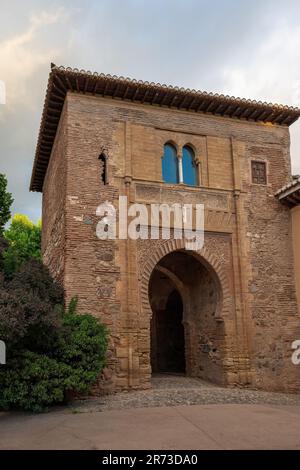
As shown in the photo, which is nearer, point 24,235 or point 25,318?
point 25,318

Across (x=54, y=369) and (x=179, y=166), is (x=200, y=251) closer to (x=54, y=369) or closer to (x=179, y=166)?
(x=179, y=166)

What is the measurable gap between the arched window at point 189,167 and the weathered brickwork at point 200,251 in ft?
0.74

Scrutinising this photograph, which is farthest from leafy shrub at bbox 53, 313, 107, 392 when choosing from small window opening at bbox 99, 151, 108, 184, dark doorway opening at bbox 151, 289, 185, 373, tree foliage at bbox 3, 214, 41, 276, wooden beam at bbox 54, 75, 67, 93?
tree foliage at bbox 3, 214, 41, 276

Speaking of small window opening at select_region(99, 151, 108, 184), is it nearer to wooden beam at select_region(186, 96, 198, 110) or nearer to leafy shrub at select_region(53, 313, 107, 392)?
wooden beam at select_region(186, 96, 198, 110)

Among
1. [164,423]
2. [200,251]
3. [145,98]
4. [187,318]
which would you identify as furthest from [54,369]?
[145,98]

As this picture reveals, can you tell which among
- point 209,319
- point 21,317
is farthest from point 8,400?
point 209,319

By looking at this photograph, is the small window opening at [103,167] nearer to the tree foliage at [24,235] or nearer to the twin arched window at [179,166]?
the twin arched window at [179,166]

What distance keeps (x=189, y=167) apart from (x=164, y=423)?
802 centimetres

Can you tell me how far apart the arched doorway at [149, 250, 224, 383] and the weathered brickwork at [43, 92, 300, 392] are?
3.0 inches

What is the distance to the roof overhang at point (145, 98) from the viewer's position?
13164mm

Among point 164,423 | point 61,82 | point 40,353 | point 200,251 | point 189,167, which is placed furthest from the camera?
point 189,167

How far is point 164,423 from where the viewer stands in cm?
839

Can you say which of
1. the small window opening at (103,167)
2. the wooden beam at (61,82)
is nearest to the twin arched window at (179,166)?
the small window opening at (103,167)

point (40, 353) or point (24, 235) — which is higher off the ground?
point (24, 235)
